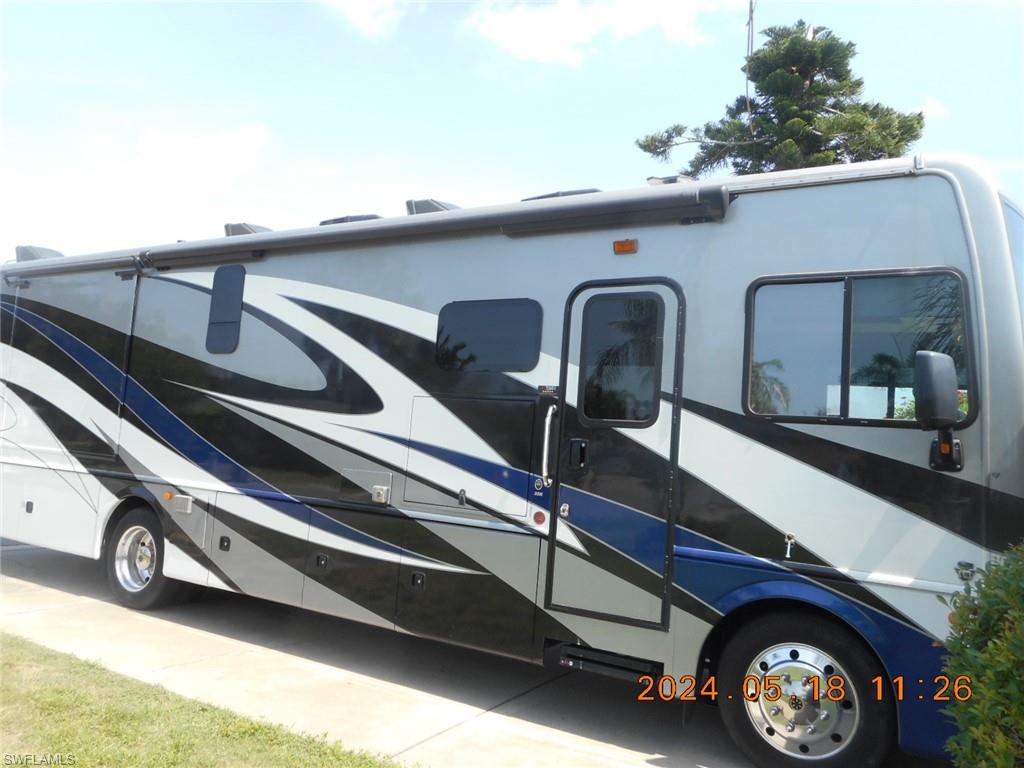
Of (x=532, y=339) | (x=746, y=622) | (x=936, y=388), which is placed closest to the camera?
(x=936, y=388)

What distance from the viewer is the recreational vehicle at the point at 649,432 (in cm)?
403

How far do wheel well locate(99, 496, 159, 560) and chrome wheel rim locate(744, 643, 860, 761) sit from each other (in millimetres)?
5422

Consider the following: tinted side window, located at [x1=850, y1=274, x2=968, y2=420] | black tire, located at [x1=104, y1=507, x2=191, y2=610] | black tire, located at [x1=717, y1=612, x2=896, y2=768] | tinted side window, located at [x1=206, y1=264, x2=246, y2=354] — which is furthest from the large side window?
black tire, located at [x1=104, y1=507, x2=191, y2=610]

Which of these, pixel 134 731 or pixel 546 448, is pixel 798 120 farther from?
pixel 134 731

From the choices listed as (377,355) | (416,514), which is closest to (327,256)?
(377,355)

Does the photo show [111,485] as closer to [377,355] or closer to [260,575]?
[260,575]

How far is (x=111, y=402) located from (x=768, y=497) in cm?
592

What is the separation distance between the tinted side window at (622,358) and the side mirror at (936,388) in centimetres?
139

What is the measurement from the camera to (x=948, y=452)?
3891 millimetres

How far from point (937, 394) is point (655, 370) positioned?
4.90ft

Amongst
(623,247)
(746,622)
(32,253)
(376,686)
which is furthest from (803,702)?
(32,253)

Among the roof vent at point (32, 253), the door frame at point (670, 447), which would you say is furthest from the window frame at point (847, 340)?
the roof vent at point (32, 253)

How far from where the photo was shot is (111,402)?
7539mm

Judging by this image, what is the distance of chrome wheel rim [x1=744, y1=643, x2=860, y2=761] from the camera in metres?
4.17
